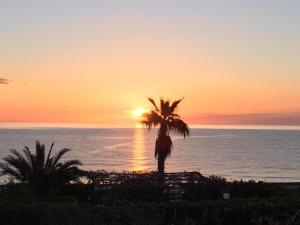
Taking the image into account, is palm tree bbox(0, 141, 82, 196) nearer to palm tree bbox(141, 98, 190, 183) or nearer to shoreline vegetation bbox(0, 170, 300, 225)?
shoreline vegetation bbox(0, 170, 300, 225)

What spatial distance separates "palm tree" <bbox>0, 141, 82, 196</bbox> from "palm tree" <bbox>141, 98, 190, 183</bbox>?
918 centimetres

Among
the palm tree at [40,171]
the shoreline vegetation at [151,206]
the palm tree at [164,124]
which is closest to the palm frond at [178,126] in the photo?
the palm tree at [164,124]

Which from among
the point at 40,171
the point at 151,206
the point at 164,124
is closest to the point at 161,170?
the point at 164,124

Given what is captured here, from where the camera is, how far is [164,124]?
37.9m

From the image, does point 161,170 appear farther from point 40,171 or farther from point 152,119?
point 40,171

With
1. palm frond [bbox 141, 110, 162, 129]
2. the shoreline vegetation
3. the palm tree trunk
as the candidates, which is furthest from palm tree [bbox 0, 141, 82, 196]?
palm frond [bbox 141, 110, 162, 129]

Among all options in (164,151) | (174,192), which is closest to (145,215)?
(174,192)

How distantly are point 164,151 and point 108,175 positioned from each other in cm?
664

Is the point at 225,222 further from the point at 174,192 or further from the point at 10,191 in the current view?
the point at 10,191

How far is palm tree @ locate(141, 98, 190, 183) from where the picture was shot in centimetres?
3712

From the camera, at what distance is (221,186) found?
29.6m

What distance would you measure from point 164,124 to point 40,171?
1184 cm

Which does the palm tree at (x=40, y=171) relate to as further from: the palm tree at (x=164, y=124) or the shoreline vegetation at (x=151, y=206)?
the palm tree at (x=164, y=124)

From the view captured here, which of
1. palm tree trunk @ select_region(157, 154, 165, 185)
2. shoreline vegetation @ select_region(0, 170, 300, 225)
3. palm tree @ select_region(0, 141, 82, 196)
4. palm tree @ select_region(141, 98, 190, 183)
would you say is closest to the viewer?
shoreline vegetation @ select_region(0, 170, 300, 225)
